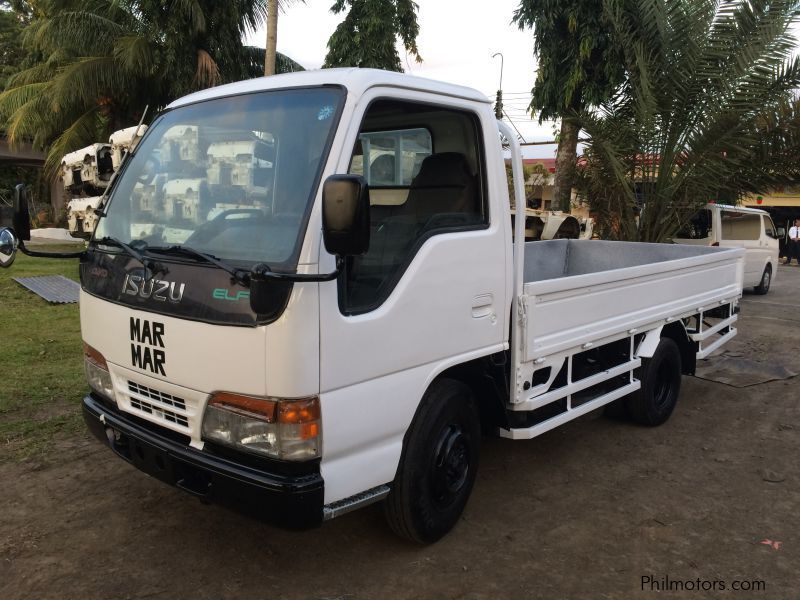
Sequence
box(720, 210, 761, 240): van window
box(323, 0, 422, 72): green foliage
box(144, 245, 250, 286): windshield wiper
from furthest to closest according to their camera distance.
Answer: box(323, 0, 422, 72): green foliage, box(720, 210, 761, 240): van window, box(144, 245, 250, 286): windshield wiper

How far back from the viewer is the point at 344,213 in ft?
7.39

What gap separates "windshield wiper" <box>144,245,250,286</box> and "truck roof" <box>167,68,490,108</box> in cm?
84

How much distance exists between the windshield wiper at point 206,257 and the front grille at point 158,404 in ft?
2.00

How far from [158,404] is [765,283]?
45.3ft

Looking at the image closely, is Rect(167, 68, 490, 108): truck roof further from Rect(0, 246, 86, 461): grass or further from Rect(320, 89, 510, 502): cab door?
Rect(0, 246, 86, 461): grass

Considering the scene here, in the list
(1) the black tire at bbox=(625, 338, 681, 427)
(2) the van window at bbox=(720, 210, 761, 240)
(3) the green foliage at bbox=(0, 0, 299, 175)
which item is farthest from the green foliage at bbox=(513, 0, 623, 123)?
(1) the black tire at bbox=(625, 338, 681, 427)

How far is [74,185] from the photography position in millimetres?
13250

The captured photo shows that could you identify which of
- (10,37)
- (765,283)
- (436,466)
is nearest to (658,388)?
(436,466)

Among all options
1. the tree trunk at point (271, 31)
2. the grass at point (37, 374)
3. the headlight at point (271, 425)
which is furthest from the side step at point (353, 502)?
the tree trunk at point (271, 31)

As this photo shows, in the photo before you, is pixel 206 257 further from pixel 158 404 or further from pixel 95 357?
pixel 95 357

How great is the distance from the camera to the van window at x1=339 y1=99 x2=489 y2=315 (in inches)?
114

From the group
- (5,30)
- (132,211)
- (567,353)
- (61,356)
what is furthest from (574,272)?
(5,30)

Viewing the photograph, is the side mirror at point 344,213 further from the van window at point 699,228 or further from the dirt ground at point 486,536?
the van window at point 699,228

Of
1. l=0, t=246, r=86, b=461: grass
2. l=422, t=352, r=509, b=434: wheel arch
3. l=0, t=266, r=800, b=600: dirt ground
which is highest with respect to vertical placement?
l=422, t=352, r=509, b=434: wheel arch
